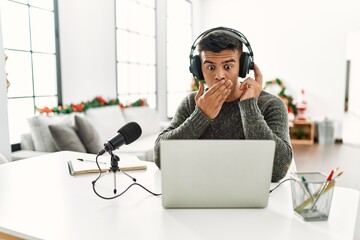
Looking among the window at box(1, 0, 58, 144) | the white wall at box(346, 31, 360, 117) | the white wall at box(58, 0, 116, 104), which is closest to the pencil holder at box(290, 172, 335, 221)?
the window at box(1, 0, 58, 144)

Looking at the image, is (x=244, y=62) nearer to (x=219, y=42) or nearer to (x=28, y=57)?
(x=219, y=42)

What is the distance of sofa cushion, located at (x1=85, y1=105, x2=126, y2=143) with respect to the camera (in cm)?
378

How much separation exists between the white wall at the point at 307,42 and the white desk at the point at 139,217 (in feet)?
17.8

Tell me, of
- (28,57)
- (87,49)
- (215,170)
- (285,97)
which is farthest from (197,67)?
(285,97)

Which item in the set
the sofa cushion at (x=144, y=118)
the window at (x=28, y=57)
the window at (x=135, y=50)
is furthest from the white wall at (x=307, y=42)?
the window at (x=28, y=57)

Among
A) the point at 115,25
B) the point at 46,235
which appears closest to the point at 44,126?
the point at 115,25

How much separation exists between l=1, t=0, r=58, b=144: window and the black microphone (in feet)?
7.92

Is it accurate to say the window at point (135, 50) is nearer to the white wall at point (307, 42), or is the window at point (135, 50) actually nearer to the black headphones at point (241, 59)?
the white wall at point (307, 42)

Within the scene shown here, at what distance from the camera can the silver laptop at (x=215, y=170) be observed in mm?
955

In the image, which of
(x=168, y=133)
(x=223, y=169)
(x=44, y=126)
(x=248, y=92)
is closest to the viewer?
(x=223, y=169)

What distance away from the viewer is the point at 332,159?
4785mm

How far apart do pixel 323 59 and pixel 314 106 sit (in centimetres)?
84

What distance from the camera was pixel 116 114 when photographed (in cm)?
413

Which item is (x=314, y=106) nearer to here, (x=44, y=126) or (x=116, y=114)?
(x=116, y=114)
